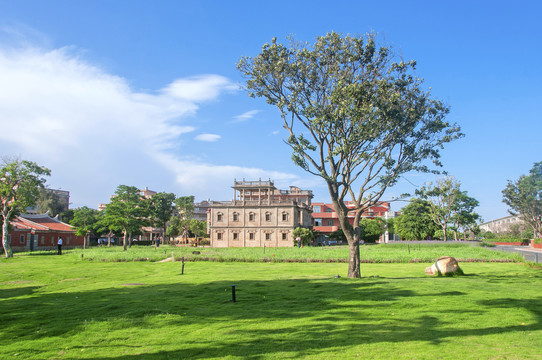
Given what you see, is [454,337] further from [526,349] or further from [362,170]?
[362,170]

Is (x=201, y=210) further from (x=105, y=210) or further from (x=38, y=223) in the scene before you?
(x=38, y=223)

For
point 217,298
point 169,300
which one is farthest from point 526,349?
point 169,300

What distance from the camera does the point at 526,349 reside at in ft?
27.1

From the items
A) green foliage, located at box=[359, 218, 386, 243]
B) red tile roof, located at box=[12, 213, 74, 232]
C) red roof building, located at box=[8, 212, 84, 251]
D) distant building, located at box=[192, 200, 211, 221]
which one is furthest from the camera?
distant building, located at box=[192, 200, 211, 221]

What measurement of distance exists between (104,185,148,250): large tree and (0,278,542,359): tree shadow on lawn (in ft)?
140

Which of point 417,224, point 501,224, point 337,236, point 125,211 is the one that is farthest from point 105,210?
point 501,224

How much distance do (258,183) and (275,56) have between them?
6250 cm

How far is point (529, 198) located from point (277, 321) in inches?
3093

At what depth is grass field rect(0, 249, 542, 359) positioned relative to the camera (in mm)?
8609

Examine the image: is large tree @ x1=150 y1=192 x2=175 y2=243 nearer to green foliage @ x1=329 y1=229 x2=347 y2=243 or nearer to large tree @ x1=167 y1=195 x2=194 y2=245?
large tree @ x1=167 y1=195 x2=194 y2=245

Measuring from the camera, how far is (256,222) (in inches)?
3051

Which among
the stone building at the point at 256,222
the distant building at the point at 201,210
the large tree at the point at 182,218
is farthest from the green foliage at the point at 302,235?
the distant building at the point at 201,210

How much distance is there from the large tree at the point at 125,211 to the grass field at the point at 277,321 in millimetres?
41231

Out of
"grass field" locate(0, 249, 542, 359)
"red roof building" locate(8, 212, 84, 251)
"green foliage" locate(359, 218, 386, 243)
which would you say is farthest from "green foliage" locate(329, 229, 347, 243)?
"grass field" locate(0, 249, 542, 359)
